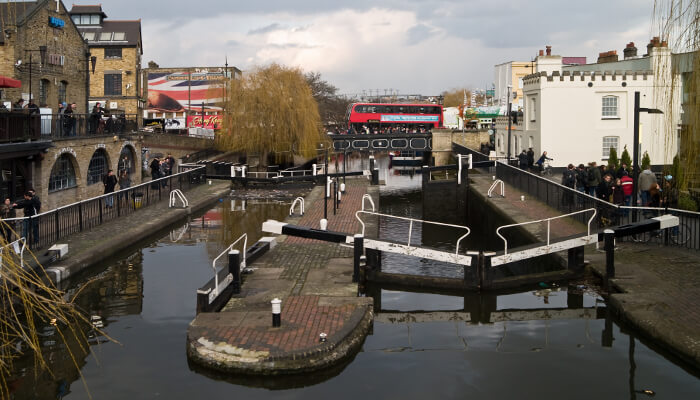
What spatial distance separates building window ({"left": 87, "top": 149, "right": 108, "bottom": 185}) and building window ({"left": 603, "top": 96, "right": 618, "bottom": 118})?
25.5 metres

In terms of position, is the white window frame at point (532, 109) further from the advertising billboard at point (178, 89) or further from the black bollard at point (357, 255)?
the advertising billboard at point (178, 89)

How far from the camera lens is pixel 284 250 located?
19078 millimetres

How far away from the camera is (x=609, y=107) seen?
36.4m

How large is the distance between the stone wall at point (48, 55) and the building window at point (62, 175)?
379cm

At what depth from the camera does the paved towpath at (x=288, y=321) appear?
10672mm

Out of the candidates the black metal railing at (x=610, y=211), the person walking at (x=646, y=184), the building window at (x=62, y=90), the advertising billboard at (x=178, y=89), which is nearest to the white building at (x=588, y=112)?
the black metal railing at (x=610, y=211)

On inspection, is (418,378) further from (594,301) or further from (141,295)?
(141,295)

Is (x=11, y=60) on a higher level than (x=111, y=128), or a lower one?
higher

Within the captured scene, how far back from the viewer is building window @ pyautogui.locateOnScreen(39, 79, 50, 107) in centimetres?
3077

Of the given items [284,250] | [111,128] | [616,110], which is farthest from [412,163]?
[284,250]

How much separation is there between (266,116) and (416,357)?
3684cm

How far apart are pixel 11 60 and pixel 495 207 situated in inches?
801

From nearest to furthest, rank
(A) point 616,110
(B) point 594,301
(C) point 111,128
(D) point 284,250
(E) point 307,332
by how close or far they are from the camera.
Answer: (E) point 307,332, (B) point 594,301, (D) point 284,250, (C) point 111,128, (A) point 616,110

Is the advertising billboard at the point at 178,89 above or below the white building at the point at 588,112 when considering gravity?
above
